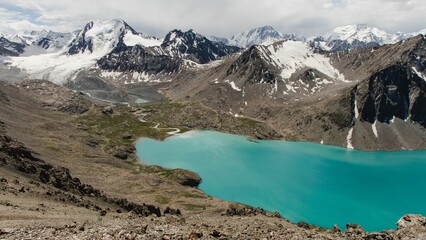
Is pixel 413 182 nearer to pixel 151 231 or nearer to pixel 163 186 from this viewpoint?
pixel 163 186

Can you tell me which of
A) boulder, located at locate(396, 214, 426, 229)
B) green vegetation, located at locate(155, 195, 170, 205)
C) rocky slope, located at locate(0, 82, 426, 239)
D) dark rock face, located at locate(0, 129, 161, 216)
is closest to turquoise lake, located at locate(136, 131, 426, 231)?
rocky slope, located at locate(0, 82, 426, 239)

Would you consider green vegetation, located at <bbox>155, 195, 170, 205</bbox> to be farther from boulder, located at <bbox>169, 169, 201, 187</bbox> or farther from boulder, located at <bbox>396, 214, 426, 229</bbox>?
boulder, located at <bbox>396, 214, 426, 229</bbox>

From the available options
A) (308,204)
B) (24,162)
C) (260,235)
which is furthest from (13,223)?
(308,204)

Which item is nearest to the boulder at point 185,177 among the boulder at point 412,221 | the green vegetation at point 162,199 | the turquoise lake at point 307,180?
the turquoise lake at point 307,180

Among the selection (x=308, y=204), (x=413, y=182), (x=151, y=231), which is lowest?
(x=151, y=231)

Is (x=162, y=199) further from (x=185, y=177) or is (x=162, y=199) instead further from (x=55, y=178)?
(x=55, y=178)

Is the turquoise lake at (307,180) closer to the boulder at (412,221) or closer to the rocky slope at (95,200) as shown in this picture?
the rocky slope at (95,200)

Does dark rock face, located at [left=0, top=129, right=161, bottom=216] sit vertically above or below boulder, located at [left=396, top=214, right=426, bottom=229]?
below

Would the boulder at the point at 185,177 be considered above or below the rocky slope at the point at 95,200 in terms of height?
above
